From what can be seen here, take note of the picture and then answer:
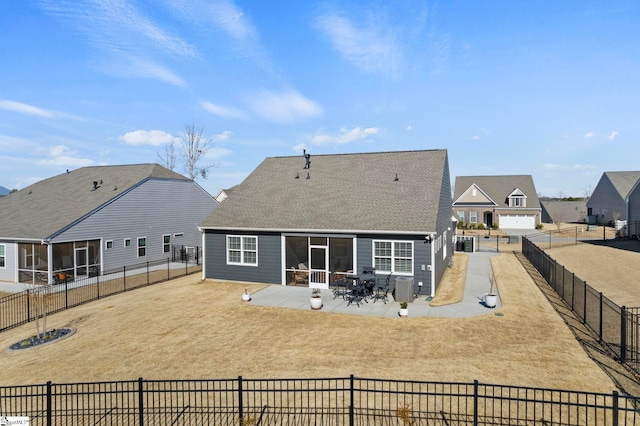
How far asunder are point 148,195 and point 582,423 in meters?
29.4

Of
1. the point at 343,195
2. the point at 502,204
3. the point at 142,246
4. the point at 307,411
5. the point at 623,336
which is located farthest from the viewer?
the point at 502,204

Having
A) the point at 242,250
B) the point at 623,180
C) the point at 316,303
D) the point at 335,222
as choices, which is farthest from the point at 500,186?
the point at 316,303

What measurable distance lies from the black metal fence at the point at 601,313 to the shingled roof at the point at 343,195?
680 centimetres

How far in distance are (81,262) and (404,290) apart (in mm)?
22295

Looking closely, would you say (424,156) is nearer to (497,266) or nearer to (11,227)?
(497,266)

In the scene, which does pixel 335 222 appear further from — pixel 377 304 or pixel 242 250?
pixel 242 250

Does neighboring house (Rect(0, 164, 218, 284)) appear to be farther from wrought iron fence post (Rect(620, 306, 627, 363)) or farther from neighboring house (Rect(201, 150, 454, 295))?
wrought iron fence post (Rect(620, 306, 627, 363))

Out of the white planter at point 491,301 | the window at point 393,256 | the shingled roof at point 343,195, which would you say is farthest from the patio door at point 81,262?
the white planter at point 491,301

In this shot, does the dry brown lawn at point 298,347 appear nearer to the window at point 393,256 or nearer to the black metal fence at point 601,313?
the black metal fence at point 601,313

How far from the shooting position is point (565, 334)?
12766 mm

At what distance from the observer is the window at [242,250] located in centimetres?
2177

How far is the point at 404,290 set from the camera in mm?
17297

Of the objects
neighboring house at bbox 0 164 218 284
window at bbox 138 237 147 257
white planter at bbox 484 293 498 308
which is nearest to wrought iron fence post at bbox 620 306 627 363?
white planter at bbox 484 293 498 308

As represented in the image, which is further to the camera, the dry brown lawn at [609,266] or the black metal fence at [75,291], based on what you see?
the dry brown lawn at [609,266]
